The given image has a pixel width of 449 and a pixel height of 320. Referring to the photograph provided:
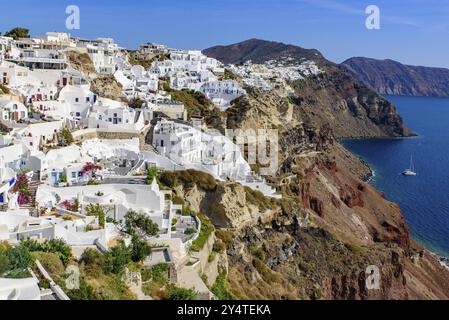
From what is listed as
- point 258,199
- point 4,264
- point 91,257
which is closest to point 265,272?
point 258,199

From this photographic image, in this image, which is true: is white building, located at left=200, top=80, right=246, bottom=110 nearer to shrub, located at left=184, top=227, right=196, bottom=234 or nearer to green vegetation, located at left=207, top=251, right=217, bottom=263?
green vegetation, located at left=207, top=251, right=217, bottom=263

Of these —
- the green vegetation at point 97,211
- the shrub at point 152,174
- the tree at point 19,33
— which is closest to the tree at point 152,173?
the shrub at point 152,174

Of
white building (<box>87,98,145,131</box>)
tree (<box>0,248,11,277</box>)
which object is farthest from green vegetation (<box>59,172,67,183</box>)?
tree (<box>0,248,11,277</box>)

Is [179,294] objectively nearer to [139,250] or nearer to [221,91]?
[139,250]

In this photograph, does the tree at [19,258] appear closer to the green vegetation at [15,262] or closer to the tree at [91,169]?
the green vegetation at [15,262]

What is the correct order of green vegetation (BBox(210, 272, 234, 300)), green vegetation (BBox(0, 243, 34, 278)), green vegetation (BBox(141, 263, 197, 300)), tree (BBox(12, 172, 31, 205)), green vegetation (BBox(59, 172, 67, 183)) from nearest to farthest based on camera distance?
green vegetation (BBox(0, 243, 34, 278)) < green vegetation (BBox(141, 263, 197, 300)) < tree (BBox(12, 172, 31, 205)) < green vegetation (BBox(210, 272, 234, 300)) < green vegetation (BBox(59, 172, 67, 183))
